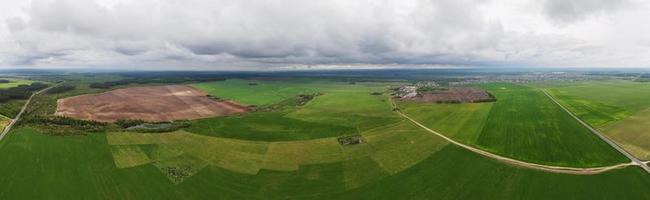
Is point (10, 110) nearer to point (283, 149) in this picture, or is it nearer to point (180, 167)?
point (180, 167)

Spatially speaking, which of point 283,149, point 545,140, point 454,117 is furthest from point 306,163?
point 454,117

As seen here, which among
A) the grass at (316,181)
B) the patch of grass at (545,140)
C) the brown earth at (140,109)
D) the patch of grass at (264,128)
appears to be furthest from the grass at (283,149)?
the brown earth at (140,109)

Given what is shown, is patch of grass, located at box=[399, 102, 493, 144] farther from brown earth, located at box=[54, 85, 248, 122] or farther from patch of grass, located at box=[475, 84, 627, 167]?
brown earth, located at box=[54, 85, 248, 122]

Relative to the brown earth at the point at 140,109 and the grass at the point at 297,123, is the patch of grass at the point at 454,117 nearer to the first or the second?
the grass at the point at 297,123

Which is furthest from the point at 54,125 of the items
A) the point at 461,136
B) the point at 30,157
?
the point at 461,136

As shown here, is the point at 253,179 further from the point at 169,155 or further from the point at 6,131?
the point at 6,131

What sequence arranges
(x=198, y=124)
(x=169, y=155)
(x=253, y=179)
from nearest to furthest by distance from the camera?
(x=253, y=179)
(x=169, y=155)
(x=198, y=124)

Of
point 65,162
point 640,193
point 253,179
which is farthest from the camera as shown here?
point 65,162
